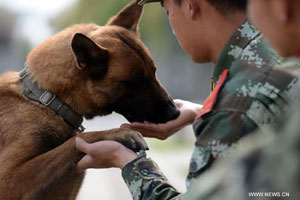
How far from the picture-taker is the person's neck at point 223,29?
2.09 metres

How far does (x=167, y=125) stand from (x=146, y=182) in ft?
2.95

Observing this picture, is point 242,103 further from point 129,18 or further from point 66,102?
point 129,18

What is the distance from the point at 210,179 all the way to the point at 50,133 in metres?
2.26

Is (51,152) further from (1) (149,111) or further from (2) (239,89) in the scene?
(2) (239,89)

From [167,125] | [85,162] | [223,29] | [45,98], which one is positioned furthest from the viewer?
[167,125]

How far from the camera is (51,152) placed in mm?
2752

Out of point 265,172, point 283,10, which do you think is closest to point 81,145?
point 283,10

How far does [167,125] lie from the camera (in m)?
3.01

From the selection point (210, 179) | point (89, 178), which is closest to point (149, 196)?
point (210, 179)

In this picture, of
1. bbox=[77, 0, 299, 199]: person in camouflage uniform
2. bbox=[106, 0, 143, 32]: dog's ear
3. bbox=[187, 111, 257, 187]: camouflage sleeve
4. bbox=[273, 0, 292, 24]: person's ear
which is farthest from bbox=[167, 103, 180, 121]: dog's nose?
bbox=[273, 0, 292, 24]: person's ear

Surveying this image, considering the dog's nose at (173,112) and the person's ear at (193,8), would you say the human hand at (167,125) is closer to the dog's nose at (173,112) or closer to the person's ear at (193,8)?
the dog's nose at (173,112)

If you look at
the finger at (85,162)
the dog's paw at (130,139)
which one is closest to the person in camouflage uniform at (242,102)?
the dog's paw at (130,139)

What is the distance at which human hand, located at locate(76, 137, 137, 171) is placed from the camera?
2395mm

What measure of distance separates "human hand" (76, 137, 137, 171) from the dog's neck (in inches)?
13.0
